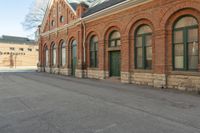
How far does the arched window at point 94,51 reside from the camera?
59.6 ft

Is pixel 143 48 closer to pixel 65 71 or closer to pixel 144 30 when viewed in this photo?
pixel 144 30

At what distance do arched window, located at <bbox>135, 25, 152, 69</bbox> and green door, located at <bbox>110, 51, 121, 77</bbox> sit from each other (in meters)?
2.14

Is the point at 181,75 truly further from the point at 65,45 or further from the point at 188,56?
the point at 65,45

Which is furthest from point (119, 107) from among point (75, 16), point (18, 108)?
point (75, 16)

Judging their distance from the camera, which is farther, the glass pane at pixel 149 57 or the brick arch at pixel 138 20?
the glass pane at pixel 149 57

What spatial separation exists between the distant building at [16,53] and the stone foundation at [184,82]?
5476 cm

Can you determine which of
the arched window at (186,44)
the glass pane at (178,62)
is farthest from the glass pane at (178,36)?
the glass pane at (178,62)

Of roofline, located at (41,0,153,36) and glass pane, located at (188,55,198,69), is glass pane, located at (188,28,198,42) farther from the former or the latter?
roofline, located at (41,0,153,36)

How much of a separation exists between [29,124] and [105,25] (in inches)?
490

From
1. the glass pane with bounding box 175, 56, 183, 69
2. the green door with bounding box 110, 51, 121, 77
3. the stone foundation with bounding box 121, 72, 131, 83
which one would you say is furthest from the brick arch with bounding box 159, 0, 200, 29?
the green door with bounding box 110, 51, 121, 77

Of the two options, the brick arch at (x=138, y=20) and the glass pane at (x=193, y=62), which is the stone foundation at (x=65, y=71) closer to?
the brick arch at (x=138, y=20)

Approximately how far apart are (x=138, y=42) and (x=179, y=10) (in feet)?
11.9

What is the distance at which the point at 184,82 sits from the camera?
432 inches

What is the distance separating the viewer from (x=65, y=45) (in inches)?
900
